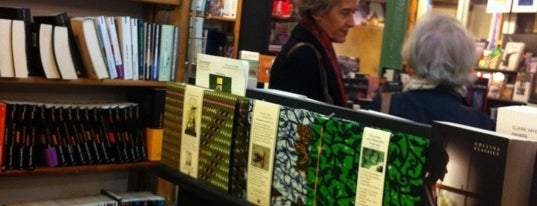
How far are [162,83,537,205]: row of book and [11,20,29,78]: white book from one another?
4.46 ft

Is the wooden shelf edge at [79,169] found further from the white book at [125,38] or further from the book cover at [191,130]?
the book cover at [191,130]

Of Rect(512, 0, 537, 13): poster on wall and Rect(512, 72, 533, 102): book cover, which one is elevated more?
Rect(512, 0, 537, 13): poster on wall

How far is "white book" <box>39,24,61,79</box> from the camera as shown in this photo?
272 cm

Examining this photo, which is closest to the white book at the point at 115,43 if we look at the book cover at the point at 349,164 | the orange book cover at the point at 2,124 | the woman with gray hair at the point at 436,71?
the orange book cover at the point at 2,124

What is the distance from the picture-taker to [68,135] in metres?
2.92

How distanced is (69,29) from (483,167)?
7.61 feet

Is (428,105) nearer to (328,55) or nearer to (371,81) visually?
(328,55)

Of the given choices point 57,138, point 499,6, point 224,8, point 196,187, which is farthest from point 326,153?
point 499,6

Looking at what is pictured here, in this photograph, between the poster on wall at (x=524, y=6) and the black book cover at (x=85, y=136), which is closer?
the black book cover at (x=85, y=136)

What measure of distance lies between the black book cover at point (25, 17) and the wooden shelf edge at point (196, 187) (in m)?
1.41

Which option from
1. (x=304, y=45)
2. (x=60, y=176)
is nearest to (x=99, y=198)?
(x=60, y=176)

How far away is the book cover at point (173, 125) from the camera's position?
5.00ft

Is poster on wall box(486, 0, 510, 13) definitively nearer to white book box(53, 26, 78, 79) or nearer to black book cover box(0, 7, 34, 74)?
white book box(53, 26, 78, 79)

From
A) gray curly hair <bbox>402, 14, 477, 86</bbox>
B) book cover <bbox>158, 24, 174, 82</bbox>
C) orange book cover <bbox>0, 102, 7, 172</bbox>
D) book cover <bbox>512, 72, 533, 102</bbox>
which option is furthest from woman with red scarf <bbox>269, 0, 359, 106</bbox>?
book cover <bbox>512, 72, 533, 102</bbox>
